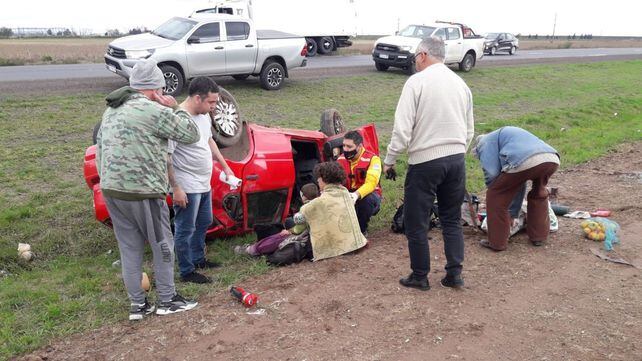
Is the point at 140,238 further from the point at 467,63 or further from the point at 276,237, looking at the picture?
the point at 467,63

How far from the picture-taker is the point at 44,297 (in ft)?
15.2

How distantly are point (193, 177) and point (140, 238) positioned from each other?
0.69 meters

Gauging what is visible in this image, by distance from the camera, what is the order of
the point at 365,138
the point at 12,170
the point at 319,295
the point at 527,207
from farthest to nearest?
the point at 12,170, the point at 365,138, the point at 527,207, the point at 319,295

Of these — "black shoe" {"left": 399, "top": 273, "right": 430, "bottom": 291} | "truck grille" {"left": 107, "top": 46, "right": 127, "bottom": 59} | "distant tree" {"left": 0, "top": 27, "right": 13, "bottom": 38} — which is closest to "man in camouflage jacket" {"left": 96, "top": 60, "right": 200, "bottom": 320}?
"black shoe" {"left": 399, "top": 273, "right": 430, "bottom": 291}

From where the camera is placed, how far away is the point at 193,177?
14.8ft

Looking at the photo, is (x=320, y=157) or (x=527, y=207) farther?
(x=320, y=157)

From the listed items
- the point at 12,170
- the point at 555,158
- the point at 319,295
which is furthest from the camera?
the point at 12,170

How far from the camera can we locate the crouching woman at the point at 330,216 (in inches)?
201

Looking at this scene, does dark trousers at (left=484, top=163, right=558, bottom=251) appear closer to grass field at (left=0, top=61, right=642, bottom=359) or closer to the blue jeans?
grass field at (left=0, top=61, right=642, bottom=359)

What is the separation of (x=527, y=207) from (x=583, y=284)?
1070mm

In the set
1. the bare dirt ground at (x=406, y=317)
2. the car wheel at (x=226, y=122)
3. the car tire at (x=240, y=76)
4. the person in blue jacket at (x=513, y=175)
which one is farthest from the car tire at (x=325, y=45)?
the bare dirt ground at (x=406, y=317)

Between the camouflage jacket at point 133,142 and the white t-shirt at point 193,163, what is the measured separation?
623mm

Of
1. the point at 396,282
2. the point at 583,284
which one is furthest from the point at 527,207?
the point at 396,282

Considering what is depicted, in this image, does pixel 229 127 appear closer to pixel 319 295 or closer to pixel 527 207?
pixel 319 295
